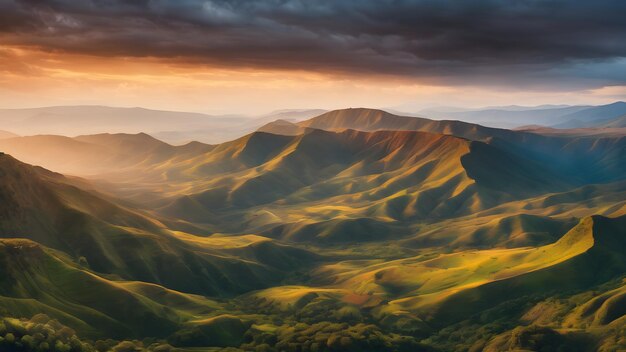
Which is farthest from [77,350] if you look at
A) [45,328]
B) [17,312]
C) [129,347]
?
[17,312]

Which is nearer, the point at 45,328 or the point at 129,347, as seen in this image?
the point at 45,328

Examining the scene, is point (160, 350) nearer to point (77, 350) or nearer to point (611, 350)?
point (77, 350)

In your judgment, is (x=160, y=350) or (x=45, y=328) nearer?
(x=45, y=328)

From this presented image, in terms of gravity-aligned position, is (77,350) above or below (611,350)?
above

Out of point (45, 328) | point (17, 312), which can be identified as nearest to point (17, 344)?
point (45, 328)

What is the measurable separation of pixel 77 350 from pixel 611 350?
18278cm

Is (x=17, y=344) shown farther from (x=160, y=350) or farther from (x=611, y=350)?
(x=611, y=350)

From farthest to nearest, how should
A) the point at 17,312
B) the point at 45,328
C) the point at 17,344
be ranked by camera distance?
the point at 17,312
the point at 45,328
the point at 17,344

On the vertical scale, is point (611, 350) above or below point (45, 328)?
below

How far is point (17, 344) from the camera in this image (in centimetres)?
15488

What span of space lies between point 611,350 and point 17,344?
7719 inches

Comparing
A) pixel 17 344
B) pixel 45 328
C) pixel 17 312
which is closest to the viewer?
pixel 17 344

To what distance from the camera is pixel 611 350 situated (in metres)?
199

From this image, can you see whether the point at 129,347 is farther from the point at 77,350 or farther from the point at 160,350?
the point at 77,350
